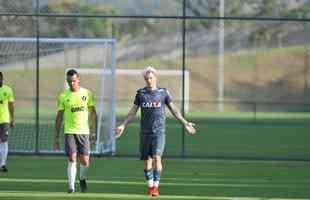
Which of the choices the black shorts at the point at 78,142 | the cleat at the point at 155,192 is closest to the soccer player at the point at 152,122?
the cleat at the point at 155,192

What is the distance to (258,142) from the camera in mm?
34500

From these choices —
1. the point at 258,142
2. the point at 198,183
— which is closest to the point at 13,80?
the point at 258,142

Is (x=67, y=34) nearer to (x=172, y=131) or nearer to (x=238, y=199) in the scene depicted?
(x=172, y=131)

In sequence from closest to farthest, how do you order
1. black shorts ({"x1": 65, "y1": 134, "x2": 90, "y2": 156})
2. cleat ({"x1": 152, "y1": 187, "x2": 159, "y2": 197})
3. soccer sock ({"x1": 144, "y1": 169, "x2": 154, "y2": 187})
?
1. cleat ({"x1": 152, "y1": 187, "x2": 159, "y2": 197})
2. soccer sock ({"x1": 144, "y1": 169, "x2": 154, "y2": 187})
3. black shorts ({"x1": 65, "y1": 134, "x2": 90, "y2": 156})

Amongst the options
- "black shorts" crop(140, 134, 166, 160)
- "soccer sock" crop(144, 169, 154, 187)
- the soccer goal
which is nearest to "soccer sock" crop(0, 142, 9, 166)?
"black shorts" crop(140, 134, 166, 160)

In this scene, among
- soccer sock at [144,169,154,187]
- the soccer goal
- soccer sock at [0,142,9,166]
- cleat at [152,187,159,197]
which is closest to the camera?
cleat at [152,187,159,197]

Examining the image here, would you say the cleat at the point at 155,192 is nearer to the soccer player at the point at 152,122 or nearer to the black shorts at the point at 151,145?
the soccer player at the point at 152,122

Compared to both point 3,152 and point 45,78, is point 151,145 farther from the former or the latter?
point 45,78

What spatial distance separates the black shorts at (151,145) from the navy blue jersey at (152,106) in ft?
0.28

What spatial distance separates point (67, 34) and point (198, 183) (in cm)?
4101

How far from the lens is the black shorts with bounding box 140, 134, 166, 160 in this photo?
730 inches

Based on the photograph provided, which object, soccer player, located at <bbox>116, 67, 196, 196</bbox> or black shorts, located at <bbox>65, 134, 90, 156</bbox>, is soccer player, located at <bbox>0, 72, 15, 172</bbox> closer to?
black shorts, located at <bbox>65, 134, 90, 156</bbox>

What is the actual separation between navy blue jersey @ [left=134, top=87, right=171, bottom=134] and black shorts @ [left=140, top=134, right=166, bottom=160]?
0.08 m

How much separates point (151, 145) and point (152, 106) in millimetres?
654
